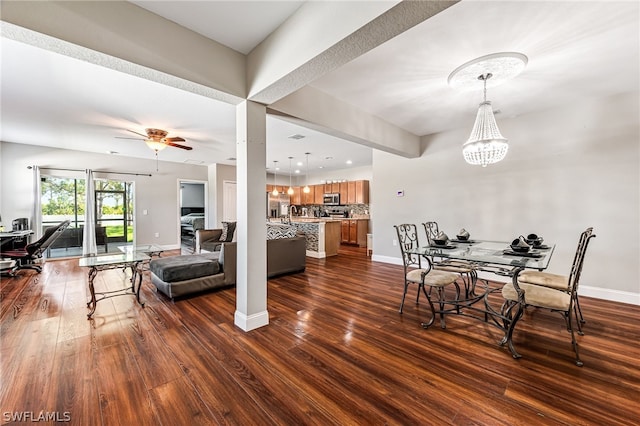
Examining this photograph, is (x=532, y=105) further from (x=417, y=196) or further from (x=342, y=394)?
(x=342, y=394)

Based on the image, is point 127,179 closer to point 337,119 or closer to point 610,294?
point 337,119

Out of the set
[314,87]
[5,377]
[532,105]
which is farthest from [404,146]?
[5,377]

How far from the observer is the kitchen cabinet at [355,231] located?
8.23m

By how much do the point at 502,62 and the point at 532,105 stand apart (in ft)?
5.85

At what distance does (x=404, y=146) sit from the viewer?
4.70 m

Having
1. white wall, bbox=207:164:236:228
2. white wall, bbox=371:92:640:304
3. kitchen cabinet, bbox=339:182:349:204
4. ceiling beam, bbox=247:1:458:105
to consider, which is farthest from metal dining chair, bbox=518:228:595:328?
white wall, bbox=207:164:236:228

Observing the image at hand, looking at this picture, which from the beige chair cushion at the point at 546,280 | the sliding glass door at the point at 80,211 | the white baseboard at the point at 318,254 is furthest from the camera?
the white baseboard at the point at 318,254

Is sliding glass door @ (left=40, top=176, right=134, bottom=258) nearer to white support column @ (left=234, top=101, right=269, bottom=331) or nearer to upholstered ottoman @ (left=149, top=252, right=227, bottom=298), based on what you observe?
upholstered ottoman @ (left=149, top=252, right=227, bottom=298)

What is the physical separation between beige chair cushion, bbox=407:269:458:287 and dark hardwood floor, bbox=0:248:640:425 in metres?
0.44

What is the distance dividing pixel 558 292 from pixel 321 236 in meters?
4.56

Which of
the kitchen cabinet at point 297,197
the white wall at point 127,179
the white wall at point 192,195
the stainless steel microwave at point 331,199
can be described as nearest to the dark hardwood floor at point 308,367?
the white wall at point 127,179

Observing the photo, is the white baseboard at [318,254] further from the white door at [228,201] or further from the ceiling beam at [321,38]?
the ceiling beam at [321,38]

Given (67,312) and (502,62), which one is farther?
(67,312)

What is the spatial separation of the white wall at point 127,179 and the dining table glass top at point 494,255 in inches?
276
